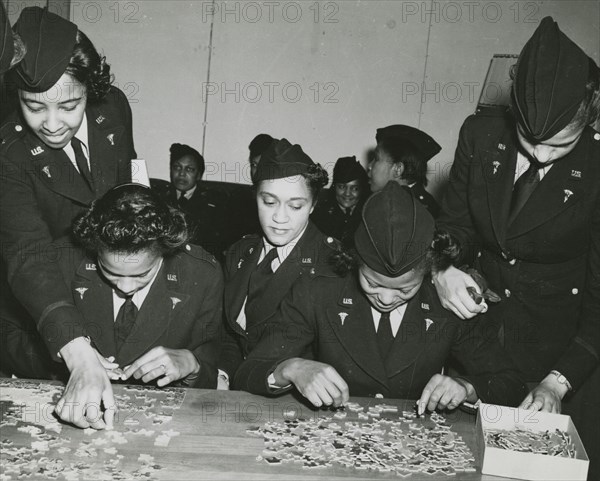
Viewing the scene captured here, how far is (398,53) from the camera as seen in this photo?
824 centimetres

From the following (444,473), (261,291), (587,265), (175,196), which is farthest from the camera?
(175,196)

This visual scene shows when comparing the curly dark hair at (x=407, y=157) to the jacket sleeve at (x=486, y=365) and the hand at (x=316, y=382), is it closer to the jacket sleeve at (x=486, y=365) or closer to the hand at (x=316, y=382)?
the jacket sleeve at (x=486, y=365)

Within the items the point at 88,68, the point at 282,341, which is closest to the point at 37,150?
the point at 88,68

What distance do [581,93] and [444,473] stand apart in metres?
1.61

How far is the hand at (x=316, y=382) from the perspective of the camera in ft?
8.69

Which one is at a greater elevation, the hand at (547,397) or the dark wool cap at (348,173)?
the dark wool cap at (348,173)

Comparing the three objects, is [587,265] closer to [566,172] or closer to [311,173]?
[566,172]

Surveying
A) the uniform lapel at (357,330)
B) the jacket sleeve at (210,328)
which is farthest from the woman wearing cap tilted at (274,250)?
the uniform lapel at (357,330)

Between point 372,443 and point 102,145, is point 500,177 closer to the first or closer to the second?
point 372,443

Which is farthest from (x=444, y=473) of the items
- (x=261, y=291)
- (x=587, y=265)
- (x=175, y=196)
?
(x=175, y=196)

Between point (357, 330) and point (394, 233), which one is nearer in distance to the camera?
point (394, 233)

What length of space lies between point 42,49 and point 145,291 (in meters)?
1.18

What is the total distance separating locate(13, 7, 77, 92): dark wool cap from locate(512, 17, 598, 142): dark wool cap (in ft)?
6.55

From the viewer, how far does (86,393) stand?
2.46m
